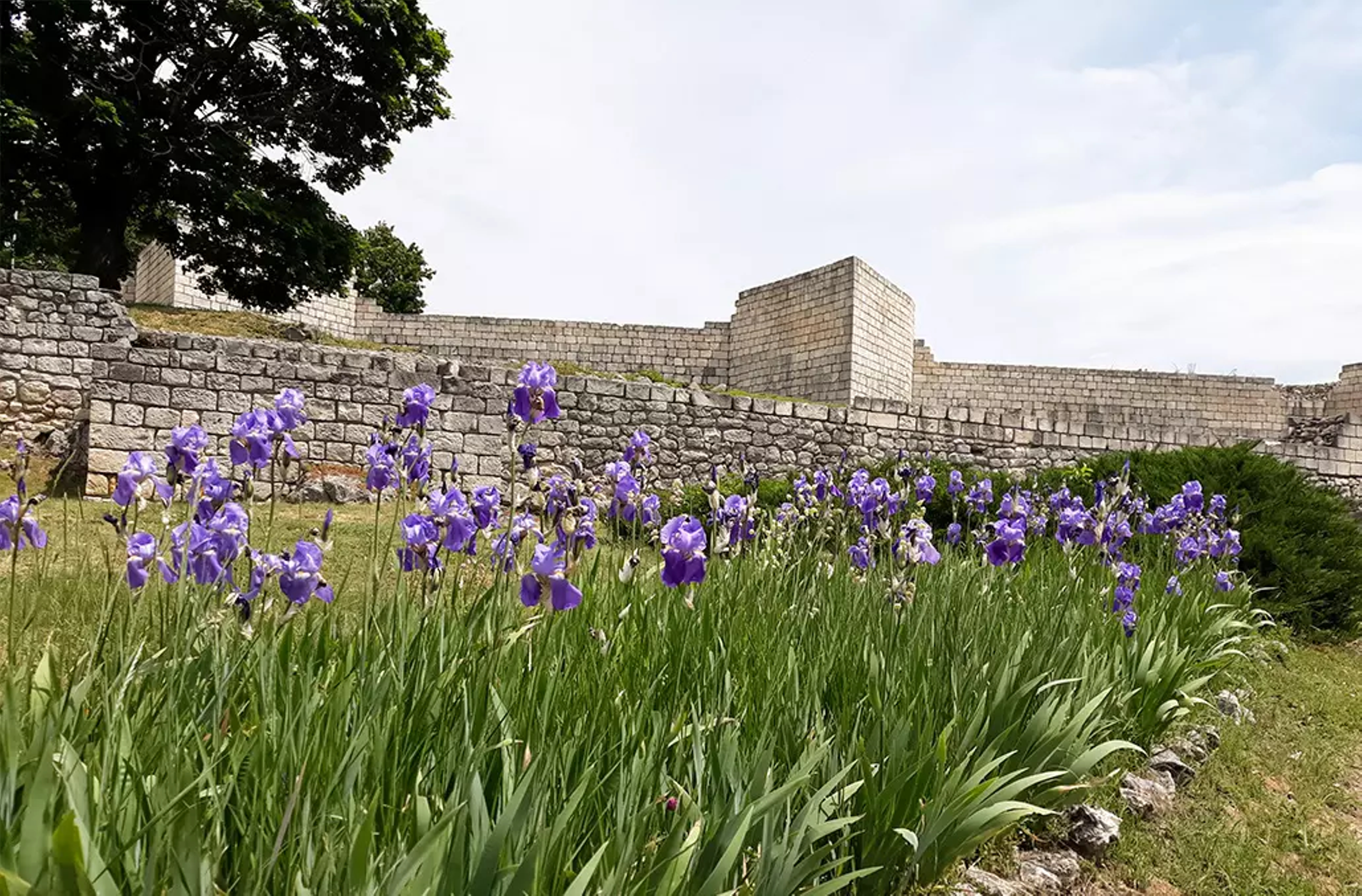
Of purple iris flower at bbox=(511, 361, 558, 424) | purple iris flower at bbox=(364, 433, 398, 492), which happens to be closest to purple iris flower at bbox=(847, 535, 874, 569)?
purple iris flower at bbox=(511, 361, 558, 424)

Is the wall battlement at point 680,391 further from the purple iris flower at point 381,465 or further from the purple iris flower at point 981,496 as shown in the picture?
the purple iris flower at point 981,496

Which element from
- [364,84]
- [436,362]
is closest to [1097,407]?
[436,362]

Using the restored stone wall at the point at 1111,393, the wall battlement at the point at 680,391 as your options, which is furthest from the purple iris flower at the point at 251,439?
the restored stone wall at the point at 1111,393

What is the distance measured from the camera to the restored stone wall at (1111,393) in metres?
22.2

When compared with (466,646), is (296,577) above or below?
above

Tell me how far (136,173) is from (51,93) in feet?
6.12

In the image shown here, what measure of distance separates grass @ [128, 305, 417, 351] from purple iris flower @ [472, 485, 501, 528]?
1511cm

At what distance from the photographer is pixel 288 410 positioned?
6.87ft

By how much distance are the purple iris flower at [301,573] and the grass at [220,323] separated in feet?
51.5

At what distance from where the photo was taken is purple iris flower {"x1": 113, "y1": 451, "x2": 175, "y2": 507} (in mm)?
1919

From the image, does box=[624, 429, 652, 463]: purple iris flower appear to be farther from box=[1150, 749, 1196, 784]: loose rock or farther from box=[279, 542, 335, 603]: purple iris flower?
box=[1150, 749, 1196, 784]: loose rock

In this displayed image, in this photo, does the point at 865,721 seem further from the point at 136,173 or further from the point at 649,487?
the point at 136,173

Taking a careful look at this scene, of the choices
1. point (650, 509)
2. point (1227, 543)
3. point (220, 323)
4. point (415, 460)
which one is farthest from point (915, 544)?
point (220, 323)

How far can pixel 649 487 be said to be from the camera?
6.35 m
